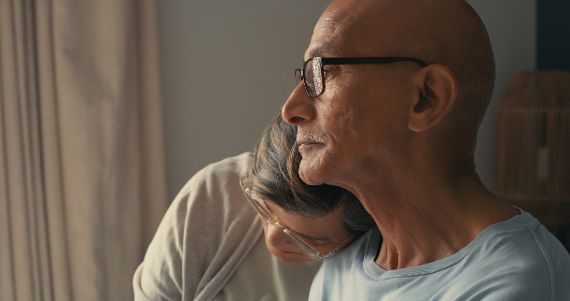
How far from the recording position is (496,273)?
100 cm

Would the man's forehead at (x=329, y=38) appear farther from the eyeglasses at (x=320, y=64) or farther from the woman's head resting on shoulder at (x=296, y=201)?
the woman's head resting on shoulder at (x=296, y=201)

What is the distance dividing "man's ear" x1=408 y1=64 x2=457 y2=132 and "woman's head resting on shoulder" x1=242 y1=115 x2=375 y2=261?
304mm

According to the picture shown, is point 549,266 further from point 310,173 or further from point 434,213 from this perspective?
point 310,173

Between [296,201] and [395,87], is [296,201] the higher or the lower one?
the lower one

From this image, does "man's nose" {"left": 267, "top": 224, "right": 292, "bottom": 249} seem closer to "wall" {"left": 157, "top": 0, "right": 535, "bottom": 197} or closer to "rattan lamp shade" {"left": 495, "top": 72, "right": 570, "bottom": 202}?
"wall" {"left": 157, "top": 0, "right": 535, "bottom": 197}

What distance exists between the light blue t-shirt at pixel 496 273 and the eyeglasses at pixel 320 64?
229 mm

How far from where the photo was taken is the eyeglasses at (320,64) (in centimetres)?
107

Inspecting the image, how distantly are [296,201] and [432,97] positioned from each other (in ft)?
1.36

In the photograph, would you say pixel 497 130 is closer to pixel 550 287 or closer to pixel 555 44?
pixel 555 44

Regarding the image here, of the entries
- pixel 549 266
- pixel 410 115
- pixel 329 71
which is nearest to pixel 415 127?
pixel 410 115

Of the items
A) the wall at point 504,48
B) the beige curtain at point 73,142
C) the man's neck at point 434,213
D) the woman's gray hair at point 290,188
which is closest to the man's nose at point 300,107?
the man's neck at point 434,213

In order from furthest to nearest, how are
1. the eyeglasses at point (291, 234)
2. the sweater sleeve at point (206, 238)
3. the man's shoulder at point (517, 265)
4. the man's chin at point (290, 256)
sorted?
the sweater sleeve at point (206, 238), the man's chin at point (290, 256), the eyeglasses at point (291, 234), the man's shoulder at point (517, 265)

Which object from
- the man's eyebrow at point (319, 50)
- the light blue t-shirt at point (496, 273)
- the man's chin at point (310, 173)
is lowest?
the light blue t-shirt at point (496, 273)

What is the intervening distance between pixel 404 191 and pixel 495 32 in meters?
2.57
